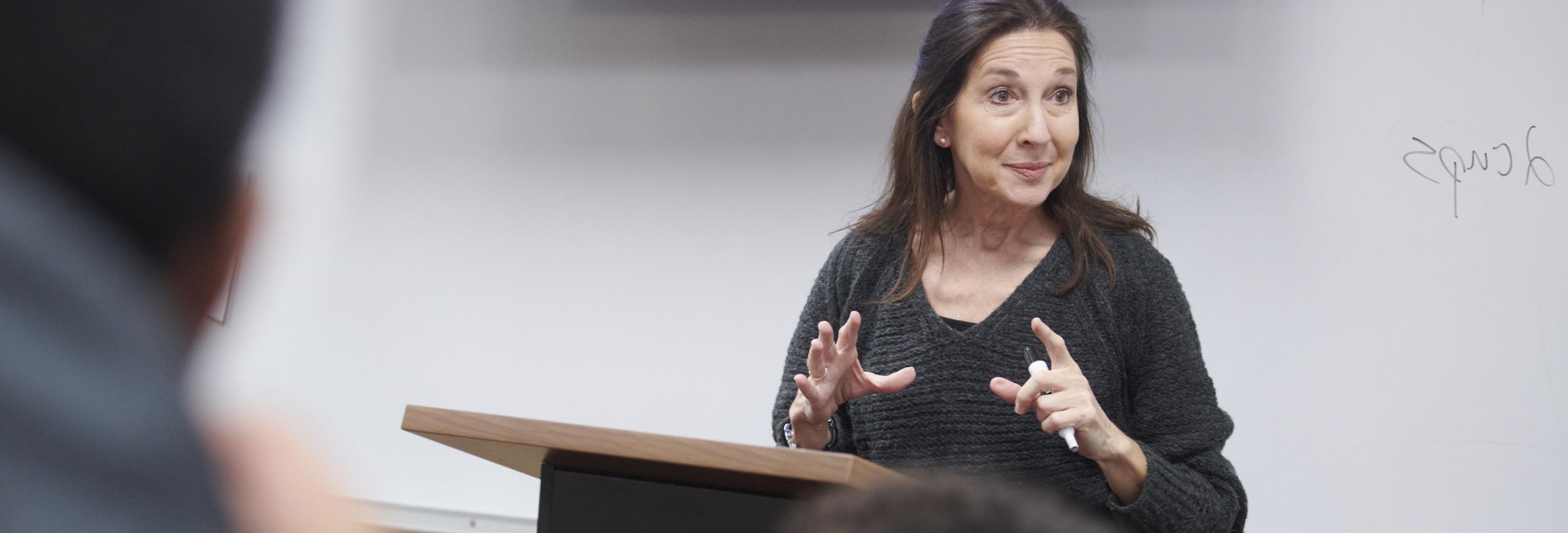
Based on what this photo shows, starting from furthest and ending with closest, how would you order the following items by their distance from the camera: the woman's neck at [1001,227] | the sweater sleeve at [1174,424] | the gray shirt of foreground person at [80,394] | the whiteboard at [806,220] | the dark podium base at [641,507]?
the whiteboard at [806,220] < the woman's neck at [1001,227] < the sweater sleeve at [1174,424] < the dark podium base at [641,507] < the gray shirt of foreground person at [80,394]

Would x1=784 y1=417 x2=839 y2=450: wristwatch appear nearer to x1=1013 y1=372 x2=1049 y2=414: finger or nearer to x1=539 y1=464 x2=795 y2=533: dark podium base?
x1=1013 y1=372 x2=1049 y2=414: finger

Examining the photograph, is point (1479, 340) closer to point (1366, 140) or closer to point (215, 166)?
point (1366, 140)

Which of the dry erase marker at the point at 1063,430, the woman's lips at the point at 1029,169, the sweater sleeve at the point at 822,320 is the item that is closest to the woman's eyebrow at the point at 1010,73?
the woman's lips at the point at 1029,169

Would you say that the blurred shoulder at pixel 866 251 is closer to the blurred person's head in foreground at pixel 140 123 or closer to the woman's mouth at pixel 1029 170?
the woman's mouth at pixel 1029 170

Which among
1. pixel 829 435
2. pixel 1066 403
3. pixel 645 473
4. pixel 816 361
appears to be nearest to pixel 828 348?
pixel 816 361

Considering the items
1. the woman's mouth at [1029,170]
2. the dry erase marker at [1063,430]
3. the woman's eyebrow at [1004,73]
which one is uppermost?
the woman's eyebrow at [1004,73]

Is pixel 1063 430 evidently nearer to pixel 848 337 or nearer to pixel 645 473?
pixel 848 337

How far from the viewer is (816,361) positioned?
157cm

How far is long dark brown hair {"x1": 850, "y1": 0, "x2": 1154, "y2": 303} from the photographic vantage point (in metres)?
1.84

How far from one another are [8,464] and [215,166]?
0.40 ft

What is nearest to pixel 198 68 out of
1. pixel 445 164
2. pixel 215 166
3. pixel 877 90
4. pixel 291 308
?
pixel 215 166

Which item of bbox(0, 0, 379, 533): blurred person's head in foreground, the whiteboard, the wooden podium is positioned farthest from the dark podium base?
the whiteboard

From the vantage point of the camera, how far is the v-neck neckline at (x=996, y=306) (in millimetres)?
1758

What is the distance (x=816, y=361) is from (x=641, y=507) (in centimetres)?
47
